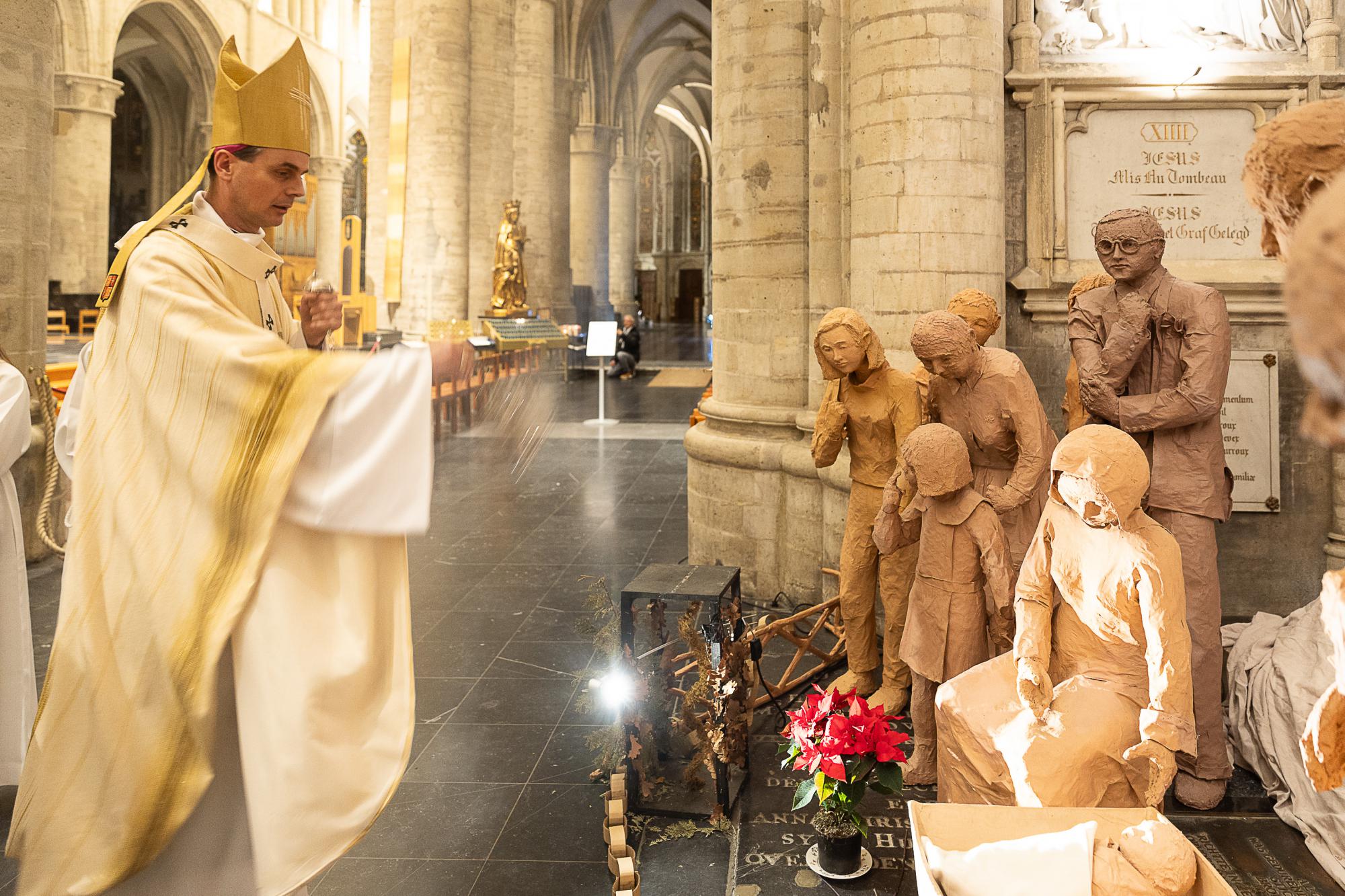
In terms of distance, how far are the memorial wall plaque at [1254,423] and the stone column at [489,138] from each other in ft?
45.8

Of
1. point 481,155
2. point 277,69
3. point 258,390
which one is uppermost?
point 481,155

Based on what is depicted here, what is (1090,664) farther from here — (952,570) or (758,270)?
(758,270)

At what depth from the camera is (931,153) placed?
14.8 feet

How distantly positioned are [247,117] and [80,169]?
938 inches

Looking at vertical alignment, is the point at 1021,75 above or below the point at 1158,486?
above

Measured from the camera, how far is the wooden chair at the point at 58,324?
22.4 metres

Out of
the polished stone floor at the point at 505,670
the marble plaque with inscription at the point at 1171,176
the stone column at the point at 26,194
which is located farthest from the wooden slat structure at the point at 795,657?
the stone column at the point at 26,194

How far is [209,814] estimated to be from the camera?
6.45 feet

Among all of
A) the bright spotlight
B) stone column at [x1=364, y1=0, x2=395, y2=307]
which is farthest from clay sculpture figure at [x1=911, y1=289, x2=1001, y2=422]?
stone column at [x1=364, y1=0, x2=395, y2=307]

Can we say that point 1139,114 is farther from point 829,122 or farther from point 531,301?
point 531,301

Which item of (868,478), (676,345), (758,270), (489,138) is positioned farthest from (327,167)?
(868,478)

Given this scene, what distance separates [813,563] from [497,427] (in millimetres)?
3671

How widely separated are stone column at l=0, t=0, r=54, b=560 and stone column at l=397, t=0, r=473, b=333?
9.73 m

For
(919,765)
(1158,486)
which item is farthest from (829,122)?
(919,765)
